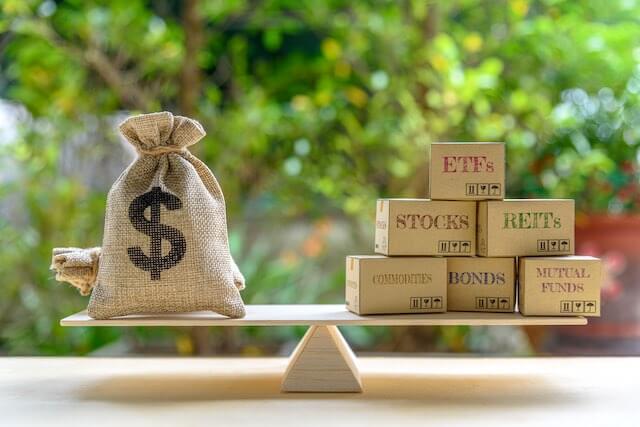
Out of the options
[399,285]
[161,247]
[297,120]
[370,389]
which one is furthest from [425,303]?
[297,120]

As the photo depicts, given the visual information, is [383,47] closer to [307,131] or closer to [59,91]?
[307,131]

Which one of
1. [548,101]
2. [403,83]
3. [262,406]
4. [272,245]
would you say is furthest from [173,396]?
[548,101]

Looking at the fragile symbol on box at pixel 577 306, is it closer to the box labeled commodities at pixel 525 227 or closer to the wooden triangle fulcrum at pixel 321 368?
the box labeled commodities at pixel 525 227

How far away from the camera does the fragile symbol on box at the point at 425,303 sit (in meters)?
1.48

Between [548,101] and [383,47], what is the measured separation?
535 millimetres

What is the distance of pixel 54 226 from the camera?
2527mm

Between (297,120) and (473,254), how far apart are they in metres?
1.18

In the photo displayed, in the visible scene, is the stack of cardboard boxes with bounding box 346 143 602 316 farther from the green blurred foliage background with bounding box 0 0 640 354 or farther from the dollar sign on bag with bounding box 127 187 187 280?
the green blurred foliage background with bounding box 0 0 640 354

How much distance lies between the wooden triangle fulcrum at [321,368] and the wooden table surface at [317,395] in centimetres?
3

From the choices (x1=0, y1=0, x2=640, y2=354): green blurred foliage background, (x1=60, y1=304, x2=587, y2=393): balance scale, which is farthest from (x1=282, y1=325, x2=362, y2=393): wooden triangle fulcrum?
(x1=0, y1=0, x2=640, y2=354): green blurred foliage background

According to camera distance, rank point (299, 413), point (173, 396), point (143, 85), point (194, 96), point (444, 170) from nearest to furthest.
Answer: point (299, 413), point (173, 396), point (444, 170), point (194, 96), point (143, 85)

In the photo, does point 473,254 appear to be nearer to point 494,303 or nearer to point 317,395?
point 494,303

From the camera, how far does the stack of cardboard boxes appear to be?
1.47 meters

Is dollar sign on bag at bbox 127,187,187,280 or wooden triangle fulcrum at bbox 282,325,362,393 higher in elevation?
dollar sign on bag at bbox 127,187,187,280
